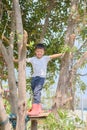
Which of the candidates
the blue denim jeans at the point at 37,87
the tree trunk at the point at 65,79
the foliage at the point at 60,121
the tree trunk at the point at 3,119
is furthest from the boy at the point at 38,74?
the tree trunk at the point at 3,119

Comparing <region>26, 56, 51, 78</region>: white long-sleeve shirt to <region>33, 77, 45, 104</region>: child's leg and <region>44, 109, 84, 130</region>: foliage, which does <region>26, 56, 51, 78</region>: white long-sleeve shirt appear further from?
<region>44, 109, 84, 130</region>: foliage

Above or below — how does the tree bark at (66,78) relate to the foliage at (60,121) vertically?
above

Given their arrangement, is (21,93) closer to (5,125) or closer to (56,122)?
(5,125)

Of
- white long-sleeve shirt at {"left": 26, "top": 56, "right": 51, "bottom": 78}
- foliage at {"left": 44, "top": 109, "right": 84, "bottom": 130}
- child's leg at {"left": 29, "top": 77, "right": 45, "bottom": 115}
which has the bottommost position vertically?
foliage at {"left": 44, "top": 109, "right": 84, "bottom": 130}

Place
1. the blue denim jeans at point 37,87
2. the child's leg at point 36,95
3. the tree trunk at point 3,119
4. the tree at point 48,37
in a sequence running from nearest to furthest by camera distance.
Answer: the tree trunk at point 3,119 → the tree at point 48,37 → the child's leg at point 36,95 → the blue denim jeans at point 37,87

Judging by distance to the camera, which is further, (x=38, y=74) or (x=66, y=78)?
(x=38, y=74)

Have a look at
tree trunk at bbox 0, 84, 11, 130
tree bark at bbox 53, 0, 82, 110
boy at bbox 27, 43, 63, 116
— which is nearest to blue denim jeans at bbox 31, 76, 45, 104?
boy at bbox 27, 43, 63, 116

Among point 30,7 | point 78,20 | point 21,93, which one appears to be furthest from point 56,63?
point 21,93

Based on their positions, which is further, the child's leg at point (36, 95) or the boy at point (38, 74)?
the boy at point (38, 74)

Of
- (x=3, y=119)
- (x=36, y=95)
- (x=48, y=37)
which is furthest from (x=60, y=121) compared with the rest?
(x=48, y=37)

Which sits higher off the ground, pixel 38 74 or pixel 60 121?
pixel 38 74

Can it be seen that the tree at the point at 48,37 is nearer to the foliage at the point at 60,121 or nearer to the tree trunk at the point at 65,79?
the tree trunk at the point at 65,79

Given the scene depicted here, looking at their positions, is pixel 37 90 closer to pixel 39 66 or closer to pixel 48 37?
pixel 39 66

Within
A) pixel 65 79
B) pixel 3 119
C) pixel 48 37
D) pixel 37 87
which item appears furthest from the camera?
pixel 48 37
